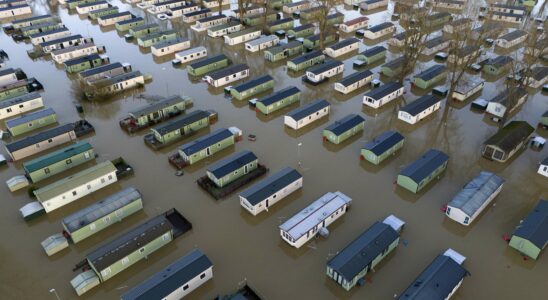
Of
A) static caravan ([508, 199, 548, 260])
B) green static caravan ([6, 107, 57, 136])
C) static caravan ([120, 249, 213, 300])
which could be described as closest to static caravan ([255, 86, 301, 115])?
static caravan ([120, 249, 213, 300])

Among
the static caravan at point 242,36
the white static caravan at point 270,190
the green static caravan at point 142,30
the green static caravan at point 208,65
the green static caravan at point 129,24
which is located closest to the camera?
the white static caravan at point 270,190

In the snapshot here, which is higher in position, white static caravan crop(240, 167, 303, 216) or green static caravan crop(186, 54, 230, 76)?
green static caravan crop(186, 54, 230, 76)

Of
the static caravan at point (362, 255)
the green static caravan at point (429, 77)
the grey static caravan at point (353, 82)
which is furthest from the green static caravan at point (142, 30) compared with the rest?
the static caravan at point (362, 255)

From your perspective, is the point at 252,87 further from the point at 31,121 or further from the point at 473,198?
the point at 473,198

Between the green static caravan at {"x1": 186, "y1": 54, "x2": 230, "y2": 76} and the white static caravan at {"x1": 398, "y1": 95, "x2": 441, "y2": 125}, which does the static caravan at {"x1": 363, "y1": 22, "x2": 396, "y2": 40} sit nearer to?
the white static caravan at {"x1": 398, "y1": 95, "x2": 441, "y2": 125}

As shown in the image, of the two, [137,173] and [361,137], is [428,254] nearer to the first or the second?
[361,137]

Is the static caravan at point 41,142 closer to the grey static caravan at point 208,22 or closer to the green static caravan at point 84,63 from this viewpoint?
the green static caravan at point 84,63
